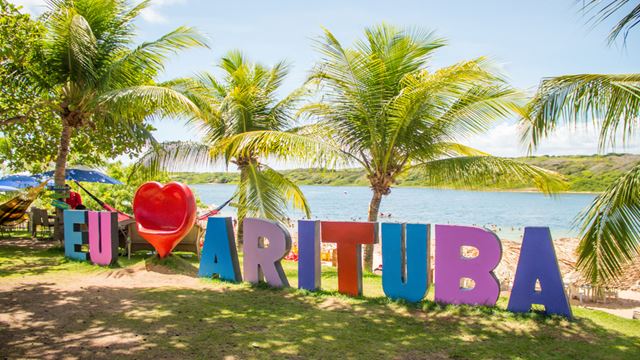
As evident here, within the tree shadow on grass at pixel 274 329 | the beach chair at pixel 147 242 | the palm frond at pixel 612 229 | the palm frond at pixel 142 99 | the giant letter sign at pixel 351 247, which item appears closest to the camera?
the tree shadow on grass at pixel 274 329

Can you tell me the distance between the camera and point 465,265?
659cm

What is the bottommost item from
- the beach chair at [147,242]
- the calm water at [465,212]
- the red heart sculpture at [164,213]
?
the calm water at [465,212]

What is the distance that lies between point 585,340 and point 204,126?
417 inches

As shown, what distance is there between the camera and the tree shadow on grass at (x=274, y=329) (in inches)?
195

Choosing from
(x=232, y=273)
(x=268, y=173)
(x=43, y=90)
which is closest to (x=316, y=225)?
(x=232, y=273)

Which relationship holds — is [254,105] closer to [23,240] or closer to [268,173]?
[268,173]

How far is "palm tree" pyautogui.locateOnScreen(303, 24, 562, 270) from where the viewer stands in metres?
8.57

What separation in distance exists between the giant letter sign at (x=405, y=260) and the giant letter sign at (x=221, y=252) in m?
2.65

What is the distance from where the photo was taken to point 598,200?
210 inches

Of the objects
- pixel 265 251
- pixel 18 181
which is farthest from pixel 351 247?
pixel 18 181

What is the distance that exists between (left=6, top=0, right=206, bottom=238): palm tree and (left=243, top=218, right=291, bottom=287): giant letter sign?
13.5 ft

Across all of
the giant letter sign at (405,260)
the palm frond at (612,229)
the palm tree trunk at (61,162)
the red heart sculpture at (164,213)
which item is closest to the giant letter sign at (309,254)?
the giant letter sign at (405,260)

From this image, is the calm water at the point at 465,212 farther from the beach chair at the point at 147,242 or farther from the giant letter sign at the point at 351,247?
the beach chair at the point at 147,242

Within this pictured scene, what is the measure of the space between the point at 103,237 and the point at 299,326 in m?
5.64
